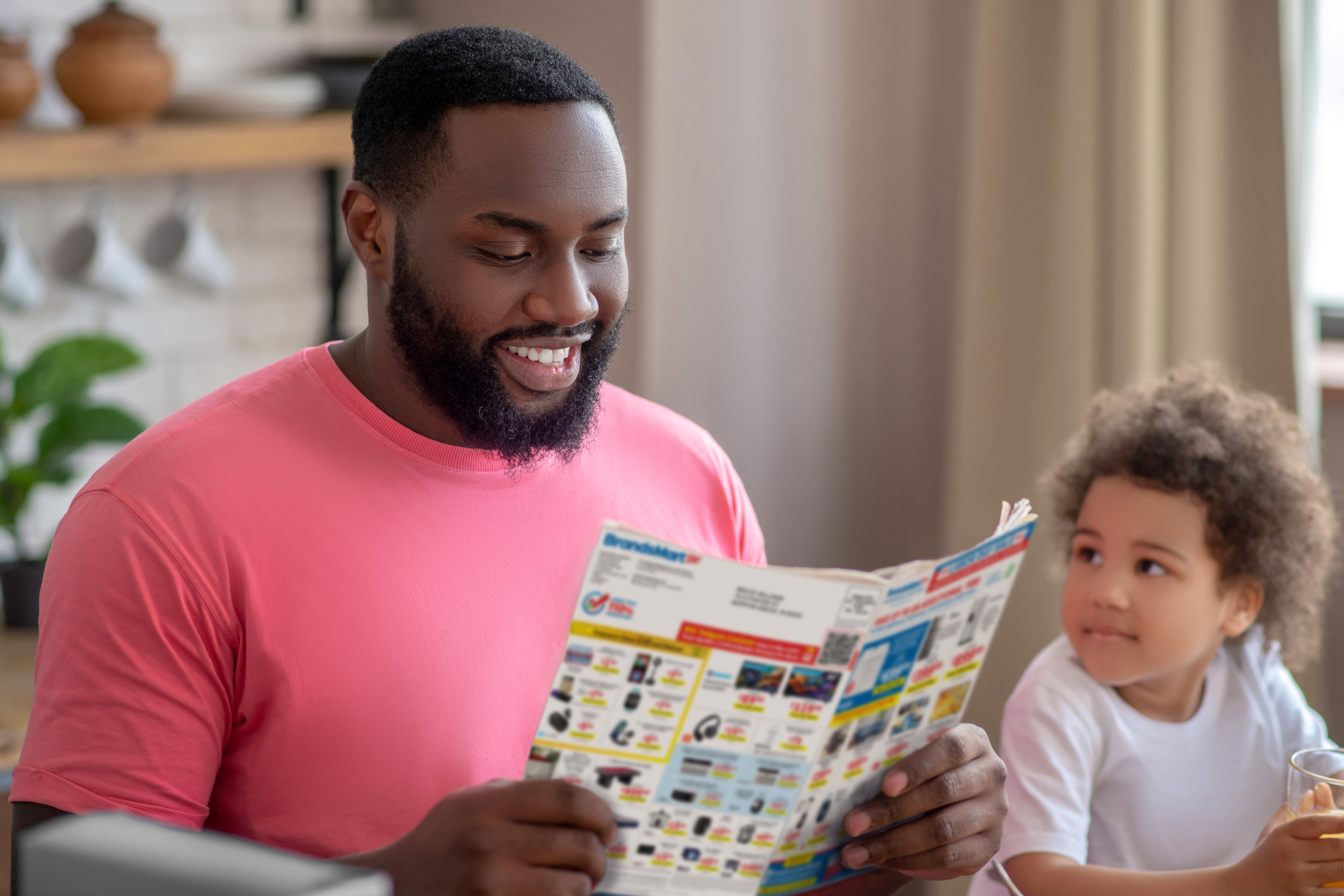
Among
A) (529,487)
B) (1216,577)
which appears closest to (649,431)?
(529,487)

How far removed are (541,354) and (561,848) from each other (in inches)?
17.1

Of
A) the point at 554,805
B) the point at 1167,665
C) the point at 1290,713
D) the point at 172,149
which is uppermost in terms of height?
the point at 172,149

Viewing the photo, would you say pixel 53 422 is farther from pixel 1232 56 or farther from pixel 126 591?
pixel 1232 56

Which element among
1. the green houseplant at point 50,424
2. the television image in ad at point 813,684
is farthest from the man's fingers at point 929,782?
the green houseplant at point 50,424

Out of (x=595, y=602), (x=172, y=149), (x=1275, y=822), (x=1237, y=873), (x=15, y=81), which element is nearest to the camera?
(x=595, y=602)

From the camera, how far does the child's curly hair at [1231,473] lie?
1.45 meters

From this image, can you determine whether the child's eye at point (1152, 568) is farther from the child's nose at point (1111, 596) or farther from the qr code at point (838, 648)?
the qr code at point (838, 648)

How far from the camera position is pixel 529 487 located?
118cm

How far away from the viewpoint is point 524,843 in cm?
81

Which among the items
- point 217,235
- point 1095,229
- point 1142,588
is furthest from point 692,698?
point 217,235

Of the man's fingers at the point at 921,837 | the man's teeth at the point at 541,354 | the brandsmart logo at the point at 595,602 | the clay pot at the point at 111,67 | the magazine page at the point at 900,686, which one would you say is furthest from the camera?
the clay pot at the point at 111,67

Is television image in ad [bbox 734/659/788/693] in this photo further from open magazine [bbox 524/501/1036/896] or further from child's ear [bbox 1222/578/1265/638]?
child's ear [bbox 1222/578/1265/638]

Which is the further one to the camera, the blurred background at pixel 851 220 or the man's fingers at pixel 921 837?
the blurred background at pixel 851 220

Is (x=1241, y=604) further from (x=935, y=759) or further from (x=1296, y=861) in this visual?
(x=935, y=759)
